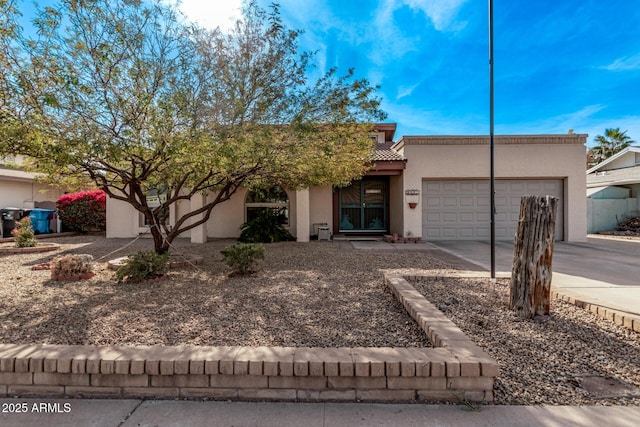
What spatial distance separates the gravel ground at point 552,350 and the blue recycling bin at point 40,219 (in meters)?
17.1

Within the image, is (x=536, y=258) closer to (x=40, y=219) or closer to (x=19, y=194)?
(x=40, y=219)

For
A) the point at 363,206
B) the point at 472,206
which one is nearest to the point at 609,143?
the point at 472,206

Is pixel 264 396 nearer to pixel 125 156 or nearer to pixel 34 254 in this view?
pixel 125 156

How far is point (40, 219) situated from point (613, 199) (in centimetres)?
2886

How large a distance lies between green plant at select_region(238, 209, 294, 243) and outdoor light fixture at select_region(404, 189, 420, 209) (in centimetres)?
460

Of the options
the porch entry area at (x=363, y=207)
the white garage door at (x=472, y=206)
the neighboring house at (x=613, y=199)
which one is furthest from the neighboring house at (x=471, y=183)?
the neighboring house at (x=613, y=199)

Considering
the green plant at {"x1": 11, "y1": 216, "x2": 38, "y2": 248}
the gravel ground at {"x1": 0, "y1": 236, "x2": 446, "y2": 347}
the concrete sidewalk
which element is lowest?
the concrete sidewalk

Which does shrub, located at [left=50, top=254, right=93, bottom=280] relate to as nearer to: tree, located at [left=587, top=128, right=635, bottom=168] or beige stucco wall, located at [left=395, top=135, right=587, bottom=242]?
beige stucco wall, located at [left=395, top=135, right=587, bottom=242]

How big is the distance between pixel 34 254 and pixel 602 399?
12.3 metres

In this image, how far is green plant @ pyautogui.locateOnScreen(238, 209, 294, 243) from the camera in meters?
11.9

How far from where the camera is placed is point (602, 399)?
2416 mm

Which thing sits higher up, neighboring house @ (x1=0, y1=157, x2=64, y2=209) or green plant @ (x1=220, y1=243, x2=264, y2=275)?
neighboring house @ (x1=0, y1=157, x2=64, y2=209)

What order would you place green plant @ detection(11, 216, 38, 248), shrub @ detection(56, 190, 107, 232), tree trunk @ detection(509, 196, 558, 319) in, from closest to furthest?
1. tree trunk @ detection(509, 196, 558, 319)
2. green plant @ detection(11, 216, 38, 248)
3. shrub @ detection(56, 190, 107, 232)

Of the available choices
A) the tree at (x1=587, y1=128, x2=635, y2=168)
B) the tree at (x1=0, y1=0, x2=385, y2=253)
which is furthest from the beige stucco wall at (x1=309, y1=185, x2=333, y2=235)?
the tree at (x1=587, y1=128, x2=635, y2=168)
